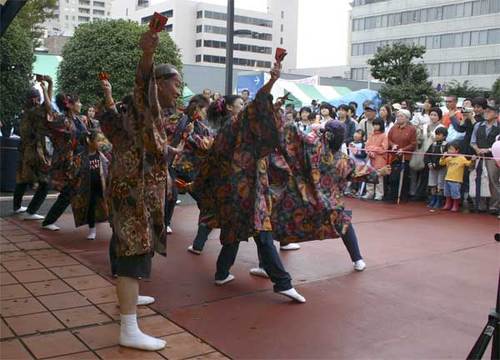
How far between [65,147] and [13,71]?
3.91 metres

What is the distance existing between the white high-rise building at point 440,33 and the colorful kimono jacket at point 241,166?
59.0m

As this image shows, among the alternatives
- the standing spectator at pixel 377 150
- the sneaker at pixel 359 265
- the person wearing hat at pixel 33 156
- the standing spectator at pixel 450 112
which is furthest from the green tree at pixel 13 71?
the standing spectator at pixel 450 112

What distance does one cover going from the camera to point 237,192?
4430mm

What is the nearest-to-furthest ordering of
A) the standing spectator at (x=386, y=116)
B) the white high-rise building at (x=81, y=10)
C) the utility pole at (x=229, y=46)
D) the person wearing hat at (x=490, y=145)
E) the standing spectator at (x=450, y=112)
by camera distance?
the utility pole at (x=229, y=46) → the person wearing hat at (x=490, y=145) → the standing spectator at (x=450, y=112) → the standing spectator at (x=386, y=116) → the white high-rise building at (x=81, y=10)

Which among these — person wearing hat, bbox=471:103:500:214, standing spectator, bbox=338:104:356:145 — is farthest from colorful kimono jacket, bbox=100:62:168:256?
standing spectator, bbox=338:104:356:145

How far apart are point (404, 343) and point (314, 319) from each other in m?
0.66

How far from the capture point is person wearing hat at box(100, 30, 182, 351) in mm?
3391

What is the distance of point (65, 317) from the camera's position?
3.94m

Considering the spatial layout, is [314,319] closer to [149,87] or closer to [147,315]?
[147,315]

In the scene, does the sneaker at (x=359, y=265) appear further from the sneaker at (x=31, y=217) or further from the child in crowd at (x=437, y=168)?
the child in crowd at (x=437, y=168)

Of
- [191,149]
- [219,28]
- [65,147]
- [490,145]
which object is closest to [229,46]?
[65,147]

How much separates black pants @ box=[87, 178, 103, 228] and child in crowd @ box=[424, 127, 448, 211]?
548 centimetres

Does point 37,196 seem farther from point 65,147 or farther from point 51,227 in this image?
point 65,147

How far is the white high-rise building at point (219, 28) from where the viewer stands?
91.6 metres
